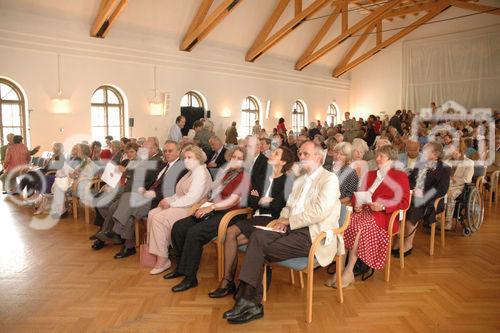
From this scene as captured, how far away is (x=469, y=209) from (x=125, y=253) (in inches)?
152

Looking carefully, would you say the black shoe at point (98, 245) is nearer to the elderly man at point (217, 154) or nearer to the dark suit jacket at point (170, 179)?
the dark suit jacket at point (170, 179)

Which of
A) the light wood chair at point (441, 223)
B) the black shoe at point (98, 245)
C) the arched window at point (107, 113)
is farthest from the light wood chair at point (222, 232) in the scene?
the arched window at point (107, 113)

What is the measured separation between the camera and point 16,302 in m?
3.19

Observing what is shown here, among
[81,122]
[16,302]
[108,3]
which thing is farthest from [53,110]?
[16,302]

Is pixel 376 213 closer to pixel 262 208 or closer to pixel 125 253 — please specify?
pixel 262 208

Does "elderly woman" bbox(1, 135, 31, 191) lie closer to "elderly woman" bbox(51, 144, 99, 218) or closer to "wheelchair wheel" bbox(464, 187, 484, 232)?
"elderly woman" bbox(51, 144, 99, 218)

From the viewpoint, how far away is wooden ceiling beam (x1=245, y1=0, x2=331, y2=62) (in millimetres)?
10977

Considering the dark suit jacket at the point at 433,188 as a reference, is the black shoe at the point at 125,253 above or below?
below

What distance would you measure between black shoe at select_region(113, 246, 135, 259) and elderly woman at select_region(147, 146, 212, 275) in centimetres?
54

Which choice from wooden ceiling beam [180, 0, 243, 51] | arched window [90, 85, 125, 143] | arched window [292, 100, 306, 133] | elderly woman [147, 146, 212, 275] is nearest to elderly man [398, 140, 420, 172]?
elderly woman [147, 146, 212, 275]

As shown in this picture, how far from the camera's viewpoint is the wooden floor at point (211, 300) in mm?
2822

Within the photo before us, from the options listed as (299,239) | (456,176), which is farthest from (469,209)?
(299,239)

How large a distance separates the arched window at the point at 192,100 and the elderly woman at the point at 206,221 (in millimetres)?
8517

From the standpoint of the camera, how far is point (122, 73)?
1032 centimetres
